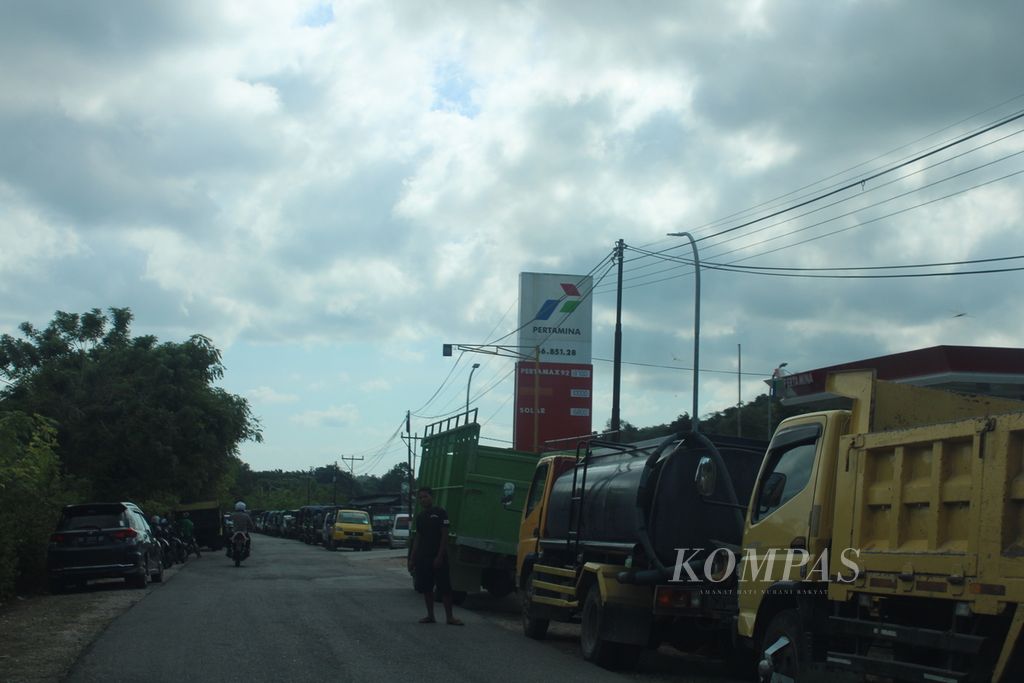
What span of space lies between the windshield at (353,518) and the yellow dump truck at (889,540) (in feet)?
136

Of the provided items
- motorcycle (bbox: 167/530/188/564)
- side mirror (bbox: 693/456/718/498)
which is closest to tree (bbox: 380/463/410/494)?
motorcycle (bbox: 167/530/188/564)

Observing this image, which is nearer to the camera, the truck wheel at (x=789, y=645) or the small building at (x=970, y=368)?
the truck wheel at (x=789, y=645)

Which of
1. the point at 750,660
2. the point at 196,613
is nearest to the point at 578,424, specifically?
the point at 196,613

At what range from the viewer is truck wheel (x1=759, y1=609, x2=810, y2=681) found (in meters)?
8.05

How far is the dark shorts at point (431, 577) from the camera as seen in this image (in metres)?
14.9

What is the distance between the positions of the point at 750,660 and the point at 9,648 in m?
8.11

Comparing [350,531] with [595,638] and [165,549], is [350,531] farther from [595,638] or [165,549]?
[595,638]

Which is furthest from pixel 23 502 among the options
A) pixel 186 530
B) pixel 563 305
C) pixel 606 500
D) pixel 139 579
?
pixel 563 305

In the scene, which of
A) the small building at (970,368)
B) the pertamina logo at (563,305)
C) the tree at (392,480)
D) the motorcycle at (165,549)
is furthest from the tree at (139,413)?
the tree at (392,480)

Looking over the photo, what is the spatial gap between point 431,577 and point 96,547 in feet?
27.4

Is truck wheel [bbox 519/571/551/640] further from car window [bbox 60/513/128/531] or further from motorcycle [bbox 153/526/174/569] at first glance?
motorcycle [bbox 153/526/174/569]

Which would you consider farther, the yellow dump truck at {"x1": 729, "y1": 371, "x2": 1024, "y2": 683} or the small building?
the small building

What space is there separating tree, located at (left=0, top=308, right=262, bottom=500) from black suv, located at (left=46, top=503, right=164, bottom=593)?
1413 cm

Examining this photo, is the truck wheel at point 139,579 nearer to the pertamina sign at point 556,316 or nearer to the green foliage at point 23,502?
the green foliage at point 23,502
